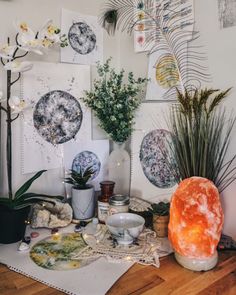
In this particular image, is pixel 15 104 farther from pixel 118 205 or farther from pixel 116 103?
pixel 118 205

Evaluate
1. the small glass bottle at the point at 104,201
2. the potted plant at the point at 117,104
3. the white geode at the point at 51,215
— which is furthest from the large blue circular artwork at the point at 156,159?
the white geode at the point at 51,215

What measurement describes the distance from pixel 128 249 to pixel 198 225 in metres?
0.29

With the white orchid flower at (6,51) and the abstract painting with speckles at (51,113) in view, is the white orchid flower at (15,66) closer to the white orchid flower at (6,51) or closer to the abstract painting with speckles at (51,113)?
the white orchid flower at (6,51)

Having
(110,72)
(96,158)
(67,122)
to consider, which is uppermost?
(110,72)

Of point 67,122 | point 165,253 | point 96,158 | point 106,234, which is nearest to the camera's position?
point 165,253

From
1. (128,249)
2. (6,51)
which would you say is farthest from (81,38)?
(128,249)

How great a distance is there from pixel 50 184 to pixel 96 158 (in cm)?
30

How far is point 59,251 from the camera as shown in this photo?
108cm

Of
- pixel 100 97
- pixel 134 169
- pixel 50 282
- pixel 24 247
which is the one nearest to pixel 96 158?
pixel 134 169

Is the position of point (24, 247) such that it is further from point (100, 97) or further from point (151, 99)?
point (151, 99)

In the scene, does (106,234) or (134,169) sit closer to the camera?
(106,234)

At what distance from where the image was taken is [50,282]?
0.88 m

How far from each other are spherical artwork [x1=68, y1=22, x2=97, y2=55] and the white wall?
3.2 inches

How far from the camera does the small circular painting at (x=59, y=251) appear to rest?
98 cm
